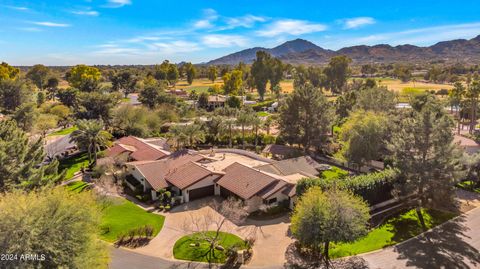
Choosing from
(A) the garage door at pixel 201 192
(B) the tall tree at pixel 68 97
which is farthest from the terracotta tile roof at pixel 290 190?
(B) the tall tree at pixel 68 97

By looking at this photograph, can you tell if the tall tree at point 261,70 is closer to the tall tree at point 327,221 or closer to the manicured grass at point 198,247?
the manicured grass at point 198,247

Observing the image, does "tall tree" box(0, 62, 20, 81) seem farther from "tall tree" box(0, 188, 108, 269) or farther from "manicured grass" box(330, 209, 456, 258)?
"manicured grass" box(330, 209, 456, 258)

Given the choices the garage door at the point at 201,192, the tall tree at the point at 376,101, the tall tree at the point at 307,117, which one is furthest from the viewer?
the tall tree at the point at 376,101

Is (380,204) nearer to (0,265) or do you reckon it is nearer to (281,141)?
(281,141)

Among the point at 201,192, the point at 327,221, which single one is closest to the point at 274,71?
the point at 201,192

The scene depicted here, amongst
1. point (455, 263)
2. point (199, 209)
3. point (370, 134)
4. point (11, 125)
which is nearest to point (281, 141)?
point (370, 134)

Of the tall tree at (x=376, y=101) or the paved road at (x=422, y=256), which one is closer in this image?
the paved road at (x=422, y=256)
